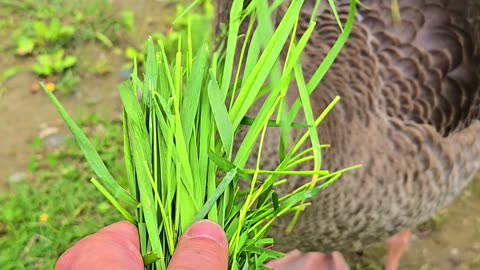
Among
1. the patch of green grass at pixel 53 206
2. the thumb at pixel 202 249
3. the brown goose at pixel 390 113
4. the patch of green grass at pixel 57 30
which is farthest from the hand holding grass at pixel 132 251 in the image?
the patch of green grass at pixel 57 30

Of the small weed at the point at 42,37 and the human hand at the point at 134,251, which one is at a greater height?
the human hand at the point at 134,251

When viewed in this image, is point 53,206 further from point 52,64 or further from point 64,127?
point 52,64

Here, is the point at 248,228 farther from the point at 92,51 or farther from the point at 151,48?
the point at 92,51

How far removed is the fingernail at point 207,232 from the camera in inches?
38.3

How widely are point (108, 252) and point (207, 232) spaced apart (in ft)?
0.47

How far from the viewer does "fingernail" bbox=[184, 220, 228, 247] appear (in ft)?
3.19

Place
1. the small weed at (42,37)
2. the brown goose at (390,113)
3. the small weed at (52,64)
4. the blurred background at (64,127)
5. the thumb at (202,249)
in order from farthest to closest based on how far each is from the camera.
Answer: the small weed at (42,37) < the small weed at (52,64) < the blurred background at (64,127) < the brown goose at (390,113) < the thumb at (202,249)

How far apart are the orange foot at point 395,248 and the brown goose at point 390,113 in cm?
32

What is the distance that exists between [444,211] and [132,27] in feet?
5.28

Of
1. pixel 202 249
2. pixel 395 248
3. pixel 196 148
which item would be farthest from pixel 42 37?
pixel 202 249

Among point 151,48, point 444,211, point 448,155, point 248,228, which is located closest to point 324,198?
point 448,155

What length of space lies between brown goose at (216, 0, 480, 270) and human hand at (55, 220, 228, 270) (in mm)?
743

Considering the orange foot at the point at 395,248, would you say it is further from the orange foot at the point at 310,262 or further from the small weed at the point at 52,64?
the small weed at the point at 52,64

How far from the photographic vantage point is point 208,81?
1.07 metres
